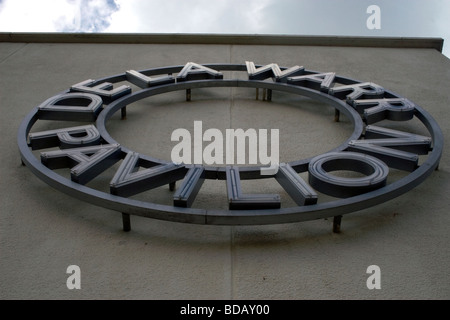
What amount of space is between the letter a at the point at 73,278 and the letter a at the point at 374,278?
249 centimetres

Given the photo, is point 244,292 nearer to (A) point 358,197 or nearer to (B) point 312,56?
(A) point 358,197

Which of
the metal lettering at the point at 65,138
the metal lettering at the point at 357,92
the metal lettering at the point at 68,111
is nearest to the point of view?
the metal lettering at the point at 65,138

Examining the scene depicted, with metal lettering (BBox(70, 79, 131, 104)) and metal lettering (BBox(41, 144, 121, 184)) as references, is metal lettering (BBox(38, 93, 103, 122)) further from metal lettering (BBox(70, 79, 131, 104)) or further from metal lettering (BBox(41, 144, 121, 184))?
metal lettering (BBox(41, 144, 121, 184))

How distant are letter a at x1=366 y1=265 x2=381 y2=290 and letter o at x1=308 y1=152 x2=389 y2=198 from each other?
2.98ft

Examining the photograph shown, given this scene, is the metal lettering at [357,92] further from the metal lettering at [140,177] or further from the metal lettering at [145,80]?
the metal lettering at [140,177]

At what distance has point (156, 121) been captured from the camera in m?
8.05

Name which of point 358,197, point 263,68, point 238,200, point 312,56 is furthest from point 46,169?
point 312,56

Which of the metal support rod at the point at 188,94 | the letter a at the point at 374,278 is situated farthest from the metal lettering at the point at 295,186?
the metal support rod at the point at 188,94

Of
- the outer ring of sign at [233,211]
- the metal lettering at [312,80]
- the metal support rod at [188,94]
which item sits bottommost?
the outer ring of sign at [233,211]

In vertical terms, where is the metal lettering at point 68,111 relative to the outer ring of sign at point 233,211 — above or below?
above

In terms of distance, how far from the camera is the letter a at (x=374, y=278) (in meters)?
4.43

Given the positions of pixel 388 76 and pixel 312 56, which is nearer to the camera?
pixel 388 76
